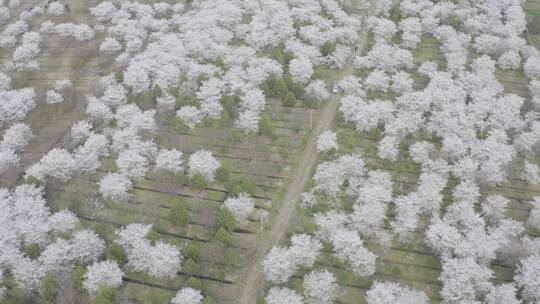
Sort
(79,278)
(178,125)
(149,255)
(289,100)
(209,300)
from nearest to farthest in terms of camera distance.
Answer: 1. (209,300)
2. (79,278)
3. (149,255)
4. (178,125)
5. (289,100)

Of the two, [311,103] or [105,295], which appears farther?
[311,103]

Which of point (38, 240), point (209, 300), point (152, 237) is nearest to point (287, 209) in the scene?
point (209, 300)

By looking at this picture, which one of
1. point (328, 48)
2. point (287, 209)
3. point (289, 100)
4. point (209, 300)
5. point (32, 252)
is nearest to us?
point (209, 300)

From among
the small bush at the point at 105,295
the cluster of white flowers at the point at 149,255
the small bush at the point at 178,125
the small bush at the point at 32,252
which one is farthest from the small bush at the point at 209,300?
the small bush at the point at 178,125

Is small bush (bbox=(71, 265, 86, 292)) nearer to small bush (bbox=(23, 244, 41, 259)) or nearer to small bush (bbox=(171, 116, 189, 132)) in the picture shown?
small bush (bbox=(23, 244, 41, 259))

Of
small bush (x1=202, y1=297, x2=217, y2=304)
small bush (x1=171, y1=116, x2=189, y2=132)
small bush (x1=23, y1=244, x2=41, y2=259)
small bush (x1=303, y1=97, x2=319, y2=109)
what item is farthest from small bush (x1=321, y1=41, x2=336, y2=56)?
small bush (x1=23, y1=244, x2=41, y2=259)

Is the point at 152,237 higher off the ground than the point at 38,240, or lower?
higher

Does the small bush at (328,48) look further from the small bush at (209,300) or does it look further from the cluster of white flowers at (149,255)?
the small bush at (209,300)

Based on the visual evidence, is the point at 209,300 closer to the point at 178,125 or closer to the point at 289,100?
the point at 178,125

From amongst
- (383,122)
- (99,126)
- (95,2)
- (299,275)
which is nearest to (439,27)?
(383,122)

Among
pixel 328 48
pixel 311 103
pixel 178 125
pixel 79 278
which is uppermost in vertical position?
pixel 328 48
